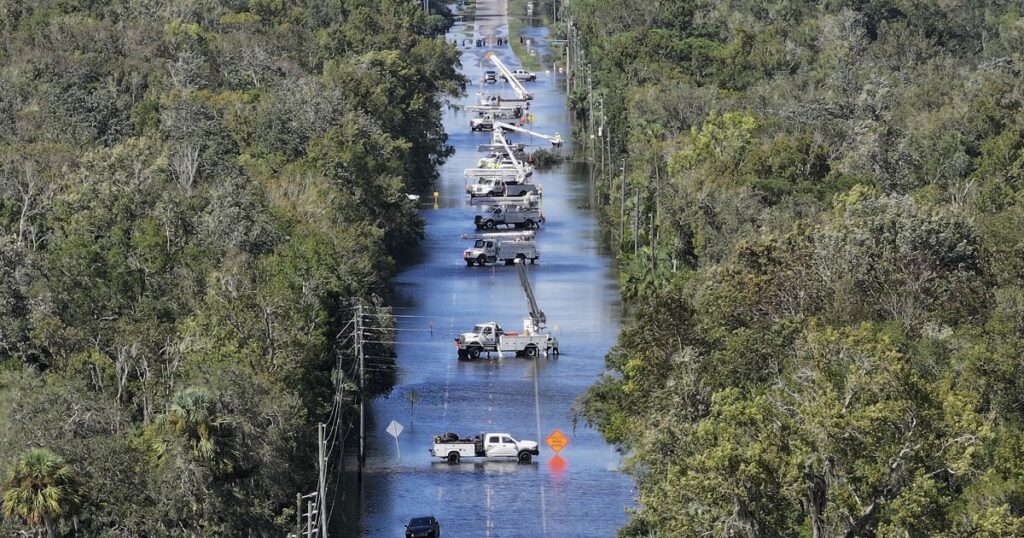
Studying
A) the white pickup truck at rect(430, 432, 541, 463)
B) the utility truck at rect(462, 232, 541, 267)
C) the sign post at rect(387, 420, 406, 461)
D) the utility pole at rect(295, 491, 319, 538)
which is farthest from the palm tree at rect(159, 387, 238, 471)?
the utility truck at rect(462, 232, 541, 267)

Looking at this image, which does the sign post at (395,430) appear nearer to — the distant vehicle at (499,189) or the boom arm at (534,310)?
the boom arm at (534,310)

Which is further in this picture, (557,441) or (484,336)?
(484,336)

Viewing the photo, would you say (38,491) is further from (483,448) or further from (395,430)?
(483,448)

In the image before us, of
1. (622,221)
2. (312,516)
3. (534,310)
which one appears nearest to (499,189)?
(622,221)

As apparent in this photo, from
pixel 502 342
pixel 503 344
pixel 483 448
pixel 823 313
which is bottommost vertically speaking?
pixel 503 344

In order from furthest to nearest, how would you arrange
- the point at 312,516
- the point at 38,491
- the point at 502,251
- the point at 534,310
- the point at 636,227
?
the point at 502,251 → the point at 636,227 → the point at 534,310 → the point at 312,516 → the point at 38,491

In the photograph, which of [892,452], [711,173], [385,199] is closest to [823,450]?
[892,452]
